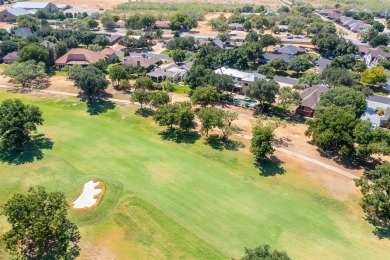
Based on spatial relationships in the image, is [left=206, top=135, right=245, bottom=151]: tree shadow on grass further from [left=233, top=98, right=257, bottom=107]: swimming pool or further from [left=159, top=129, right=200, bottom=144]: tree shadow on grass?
[left=233, top=98, right=257, bottom=107]: swimming pool

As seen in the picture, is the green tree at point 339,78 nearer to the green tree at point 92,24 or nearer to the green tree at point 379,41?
the green tree at point 379,41

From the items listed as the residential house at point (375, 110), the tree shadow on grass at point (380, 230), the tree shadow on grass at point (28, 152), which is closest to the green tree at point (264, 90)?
the residential house at point (375, 110)

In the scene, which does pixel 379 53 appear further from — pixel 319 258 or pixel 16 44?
pixel 16 44

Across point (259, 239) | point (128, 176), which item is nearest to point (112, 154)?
point (128, 176)

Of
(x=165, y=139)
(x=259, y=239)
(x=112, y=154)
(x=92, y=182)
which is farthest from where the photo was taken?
(x=165, y=139)

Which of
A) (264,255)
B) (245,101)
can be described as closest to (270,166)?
(264,255)

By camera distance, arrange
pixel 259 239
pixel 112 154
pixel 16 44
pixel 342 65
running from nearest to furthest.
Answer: pixel 259 239 < pixel 112 154 < pixel 342 65 < pixel 16 44

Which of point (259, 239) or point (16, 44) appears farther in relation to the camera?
point (16, 44)
